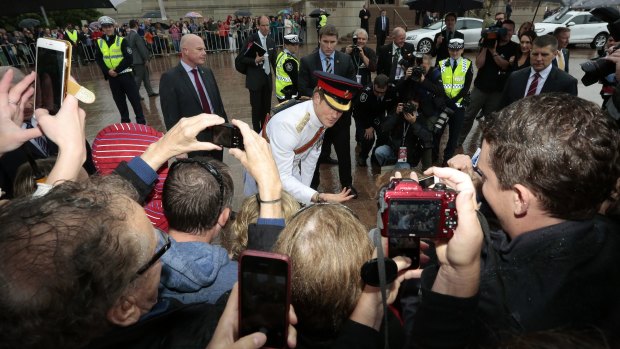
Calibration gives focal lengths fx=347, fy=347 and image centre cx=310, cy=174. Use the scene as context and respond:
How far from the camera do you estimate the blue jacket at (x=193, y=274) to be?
1.50 m

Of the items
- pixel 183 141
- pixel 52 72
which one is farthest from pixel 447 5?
pixel 52 72

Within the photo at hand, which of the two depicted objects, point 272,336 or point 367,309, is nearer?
point 272,336

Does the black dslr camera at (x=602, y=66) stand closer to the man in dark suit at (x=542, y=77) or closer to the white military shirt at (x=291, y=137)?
the man in dark suit at (x=542, y=77)

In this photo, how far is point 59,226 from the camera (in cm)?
88

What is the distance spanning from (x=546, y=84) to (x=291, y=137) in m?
3.31

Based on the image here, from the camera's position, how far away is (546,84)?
4.12 meters

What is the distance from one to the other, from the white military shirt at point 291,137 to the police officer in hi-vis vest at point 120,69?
504 centimetres

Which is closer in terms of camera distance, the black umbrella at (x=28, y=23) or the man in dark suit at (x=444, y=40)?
the man in dark suit at (x=444, y=40)

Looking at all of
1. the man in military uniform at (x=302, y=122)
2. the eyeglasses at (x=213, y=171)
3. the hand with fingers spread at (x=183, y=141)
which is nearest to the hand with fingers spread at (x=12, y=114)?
the hand with fingers spread at (x=183, y=141)

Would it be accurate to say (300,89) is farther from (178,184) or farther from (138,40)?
(138,40)

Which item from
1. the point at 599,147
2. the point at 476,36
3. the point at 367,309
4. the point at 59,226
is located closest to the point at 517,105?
the point at 599,147

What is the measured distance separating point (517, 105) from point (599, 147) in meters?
0.30

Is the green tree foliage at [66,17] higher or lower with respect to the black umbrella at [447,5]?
lower

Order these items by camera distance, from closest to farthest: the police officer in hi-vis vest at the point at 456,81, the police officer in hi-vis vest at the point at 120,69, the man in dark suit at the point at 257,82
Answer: the police officer in hi-vis vest at the point at 456,81, the man in dark suit at the point at 257,82, the police officer in hi-vis vest at the point at 120,69
